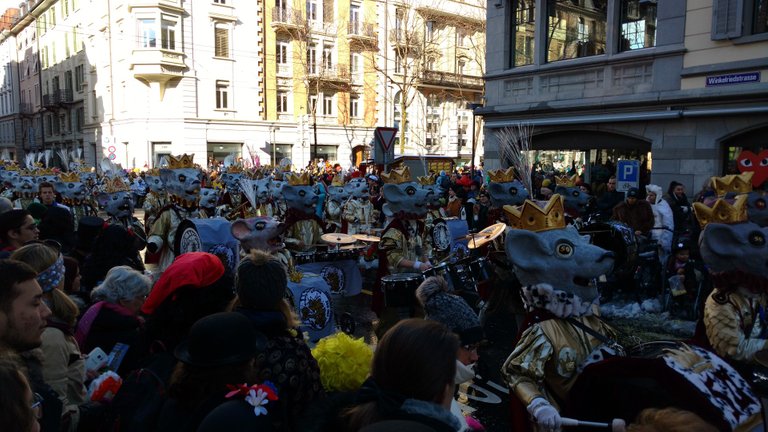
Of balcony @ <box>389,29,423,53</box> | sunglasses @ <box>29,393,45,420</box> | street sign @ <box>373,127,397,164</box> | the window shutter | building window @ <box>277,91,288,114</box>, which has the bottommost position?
sunglasses @ <box>29,393,45,420</box>

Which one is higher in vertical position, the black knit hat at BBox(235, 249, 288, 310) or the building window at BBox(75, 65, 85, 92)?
the building window at BBox(75, 65, 85, 92)

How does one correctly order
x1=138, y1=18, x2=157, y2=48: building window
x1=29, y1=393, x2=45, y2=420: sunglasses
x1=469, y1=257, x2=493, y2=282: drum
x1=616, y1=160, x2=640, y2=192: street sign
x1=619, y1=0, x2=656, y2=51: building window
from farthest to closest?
1. x1=138, y1=18, x2=157, y2=48: building window
2. x1=619, y1=0, x2=656, y2=51: building window
3. x1=616, y1=160, x2=640, y2=192: street sign
4. x1=469, y1=257, x2=493, y2=282: drum
5. x1=29, y1=393, x2=45, y2=420: sunglasses

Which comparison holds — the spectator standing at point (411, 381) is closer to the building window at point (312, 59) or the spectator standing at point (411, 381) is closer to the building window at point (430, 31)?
the building window at point (312, 59)

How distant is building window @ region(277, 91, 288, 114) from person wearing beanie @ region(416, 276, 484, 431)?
118 feet

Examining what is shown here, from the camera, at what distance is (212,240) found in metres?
6.01

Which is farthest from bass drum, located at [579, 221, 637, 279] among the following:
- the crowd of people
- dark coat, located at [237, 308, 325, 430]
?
dark coat, located at [237, 308, 325, 430]

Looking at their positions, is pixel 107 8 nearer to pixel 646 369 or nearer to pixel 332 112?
pixel 332 112

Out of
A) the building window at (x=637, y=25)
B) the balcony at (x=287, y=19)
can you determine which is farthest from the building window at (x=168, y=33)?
the building window at (x=637, y=25)

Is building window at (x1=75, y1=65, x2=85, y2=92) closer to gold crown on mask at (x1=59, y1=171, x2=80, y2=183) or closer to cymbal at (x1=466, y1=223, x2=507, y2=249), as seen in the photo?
gold crown on mask at (x1=59, y1=171, x2=80, y2=183)

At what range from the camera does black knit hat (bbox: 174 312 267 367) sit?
2.30 metres

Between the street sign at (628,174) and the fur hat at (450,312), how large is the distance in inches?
299

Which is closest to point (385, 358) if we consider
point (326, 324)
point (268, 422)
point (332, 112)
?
point (268, 422)

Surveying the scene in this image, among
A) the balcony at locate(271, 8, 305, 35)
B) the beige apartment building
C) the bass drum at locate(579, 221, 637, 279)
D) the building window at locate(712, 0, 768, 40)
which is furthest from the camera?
the balcony at locate(271, 8, 305, 35)

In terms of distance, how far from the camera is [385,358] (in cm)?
199
